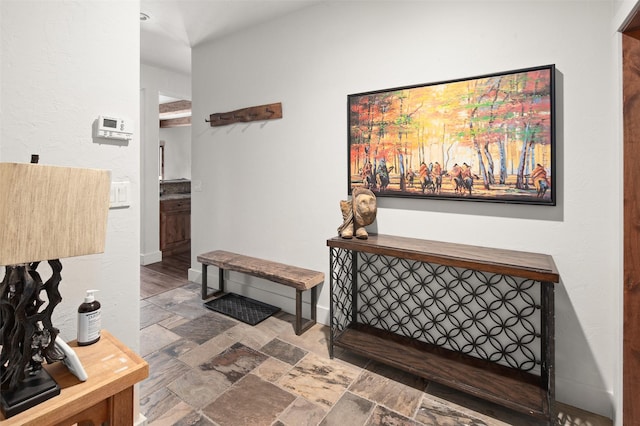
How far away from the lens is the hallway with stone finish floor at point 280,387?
5.74ft

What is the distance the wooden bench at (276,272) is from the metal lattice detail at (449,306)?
0.26 m

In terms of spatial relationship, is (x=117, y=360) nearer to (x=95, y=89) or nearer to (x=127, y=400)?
(x=127, y=400)

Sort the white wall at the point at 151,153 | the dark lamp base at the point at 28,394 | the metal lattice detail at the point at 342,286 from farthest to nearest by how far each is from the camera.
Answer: the white wall at the point at 151,153 < the metal lattice detail at the point at 342,286 < the dark lamp base at the point at 28,394

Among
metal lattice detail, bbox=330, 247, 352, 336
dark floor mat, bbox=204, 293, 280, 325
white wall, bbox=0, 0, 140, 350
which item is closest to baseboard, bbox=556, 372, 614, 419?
metal lattice detail, bbox=330, 247, 352, 336

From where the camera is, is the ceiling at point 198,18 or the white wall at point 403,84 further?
the ceiling at point 198,18

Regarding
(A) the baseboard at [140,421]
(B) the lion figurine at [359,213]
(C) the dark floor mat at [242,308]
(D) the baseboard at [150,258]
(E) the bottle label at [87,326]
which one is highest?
(B) the lion figurine at [359,213]

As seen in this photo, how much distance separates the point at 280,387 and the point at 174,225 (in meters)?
3.98

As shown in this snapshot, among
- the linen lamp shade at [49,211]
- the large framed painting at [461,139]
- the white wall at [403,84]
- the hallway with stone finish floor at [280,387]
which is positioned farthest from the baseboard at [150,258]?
the linen lamp shade at [49,211]

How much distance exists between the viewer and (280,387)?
78.7 inches

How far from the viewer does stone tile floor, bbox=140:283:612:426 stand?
1.75 meters

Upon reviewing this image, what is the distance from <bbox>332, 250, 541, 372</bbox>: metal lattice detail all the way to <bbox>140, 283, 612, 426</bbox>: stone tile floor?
1.03ft

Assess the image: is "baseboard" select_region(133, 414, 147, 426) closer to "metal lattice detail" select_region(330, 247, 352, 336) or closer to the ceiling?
"metal lattice detail" select_region(330, 247, 352, 336)

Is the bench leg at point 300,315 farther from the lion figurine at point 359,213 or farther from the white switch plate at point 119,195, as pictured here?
the white switch plate at point 119,195

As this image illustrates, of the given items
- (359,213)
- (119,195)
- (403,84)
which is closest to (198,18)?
(403,84)
